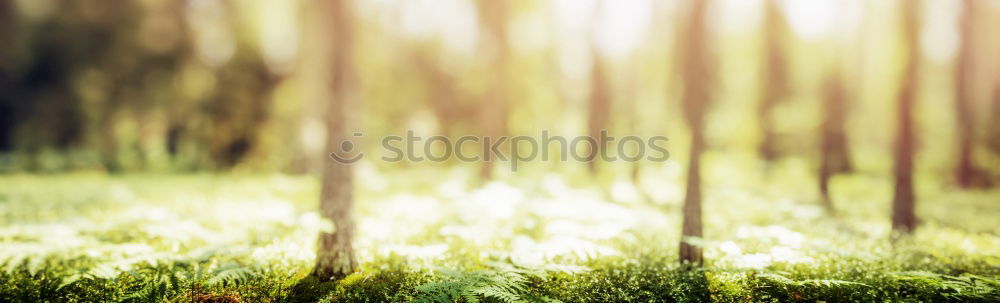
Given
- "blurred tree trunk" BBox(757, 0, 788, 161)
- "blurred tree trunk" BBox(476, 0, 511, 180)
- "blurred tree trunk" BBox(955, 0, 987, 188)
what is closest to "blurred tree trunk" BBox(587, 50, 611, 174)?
"blurred tree trunk" BBox(476, 0, 511, 180)

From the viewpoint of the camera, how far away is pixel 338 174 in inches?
256

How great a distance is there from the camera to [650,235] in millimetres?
8188

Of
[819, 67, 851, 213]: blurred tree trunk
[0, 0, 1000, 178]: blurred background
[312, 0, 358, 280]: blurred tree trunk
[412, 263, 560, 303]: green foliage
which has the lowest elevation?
[412, 263, 560, 303]: green foliage

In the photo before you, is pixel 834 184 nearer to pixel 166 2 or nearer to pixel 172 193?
pixel 172 193

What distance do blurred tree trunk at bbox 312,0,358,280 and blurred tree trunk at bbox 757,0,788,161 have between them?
2492cm

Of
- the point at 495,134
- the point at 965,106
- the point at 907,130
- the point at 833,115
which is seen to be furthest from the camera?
the point at 965,106

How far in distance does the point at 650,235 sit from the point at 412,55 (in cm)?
2233

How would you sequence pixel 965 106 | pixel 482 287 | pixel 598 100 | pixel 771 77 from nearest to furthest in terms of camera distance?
pixel 482 287 → pixel 965 106 → pixel 598 100 → pixel 771 77

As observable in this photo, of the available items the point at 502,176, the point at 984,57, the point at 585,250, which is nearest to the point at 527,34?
the point at 502,176

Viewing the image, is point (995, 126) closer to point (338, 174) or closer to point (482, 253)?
point (482, 253)

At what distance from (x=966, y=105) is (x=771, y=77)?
29.5ft

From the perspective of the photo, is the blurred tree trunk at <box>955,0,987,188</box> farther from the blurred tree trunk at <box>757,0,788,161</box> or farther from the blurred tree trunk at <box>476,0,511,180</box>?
the blurred tree trunk at <box>476,0,511,180</box>

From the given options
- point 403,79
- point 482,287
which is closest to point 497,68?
point 482,287

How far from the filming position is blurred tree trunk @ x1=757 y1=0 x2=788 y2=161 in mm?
25873
